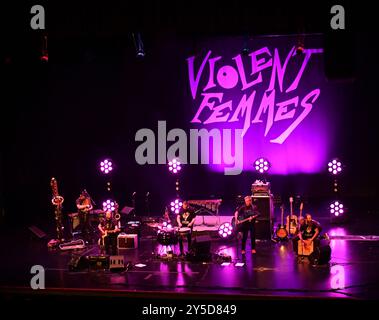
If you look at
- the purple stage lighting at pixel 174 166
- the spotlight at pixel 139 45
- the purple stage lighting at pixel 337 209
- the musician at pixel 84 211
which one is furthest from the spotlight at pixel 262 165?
the spotlight at pixel 139 45

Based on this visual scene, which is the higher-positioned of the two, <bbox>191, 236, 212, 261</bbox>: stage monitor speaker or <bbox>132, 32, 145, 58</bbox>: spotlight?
<bbox>132, 32, 145, 58</bbox>: spotlight

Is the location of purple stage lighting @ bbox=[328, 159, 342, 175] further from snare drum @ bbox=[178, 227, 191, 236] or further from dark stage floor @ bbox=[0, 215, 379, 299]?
snare drum @ bbox=[178, 227, 191, 236]

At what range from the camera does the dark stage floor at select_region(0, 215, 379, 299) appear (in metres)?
9.12

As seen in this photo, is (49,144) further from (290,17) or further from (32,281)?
(290,17)

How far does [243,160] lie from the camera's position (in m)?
16.5

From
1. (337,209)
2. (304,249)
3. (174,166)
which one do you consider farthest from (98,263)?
(337,209)

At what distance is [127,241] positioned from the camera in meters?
12.9

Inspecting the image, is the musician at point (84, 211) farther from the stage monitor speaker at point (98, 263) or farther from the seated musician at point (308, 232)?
the seated musician at point (308, 232)

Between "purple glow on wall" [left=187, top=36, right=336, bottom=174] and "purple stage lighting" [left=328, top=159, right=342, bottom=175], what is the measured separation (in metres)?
0.92

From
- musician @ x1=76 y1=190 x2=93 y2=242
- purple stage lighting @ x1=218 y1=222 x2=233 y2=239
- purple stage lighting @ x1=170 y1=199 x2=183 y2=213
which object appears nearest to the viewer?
Result: purple stage lighting @ x1=218 y1=222 x2=233 y2=239

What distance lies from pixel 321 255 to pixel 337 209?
14.9 ft

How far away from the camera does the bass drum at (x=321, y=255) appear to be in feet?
35.0

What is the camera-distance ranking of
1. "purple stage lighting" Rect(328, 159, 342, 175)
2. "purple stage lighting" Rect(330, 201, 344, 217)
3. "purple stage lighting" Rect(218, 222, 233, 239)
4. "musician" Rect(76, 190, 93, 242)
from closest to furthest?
1. "purple stage lighting" Rect(218, 222, 233, 239)
2. "musician" Rect(76, 190, 93, 242)
3. "purple stage lighting" Rect(330, 201, 344, 217)
4. "purple stage lighting" Rect(328, 159, 342, 175)

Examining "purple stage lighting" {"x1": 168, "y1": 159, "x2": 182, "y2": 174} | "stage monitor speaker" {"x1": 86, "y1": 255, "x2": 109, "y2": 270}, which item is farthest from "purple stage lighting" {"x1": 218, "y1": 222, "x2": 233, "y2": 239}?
"stage monitor speaker" {"x1": 86, "y1": 255, "x2": 109, "y2": 270}
